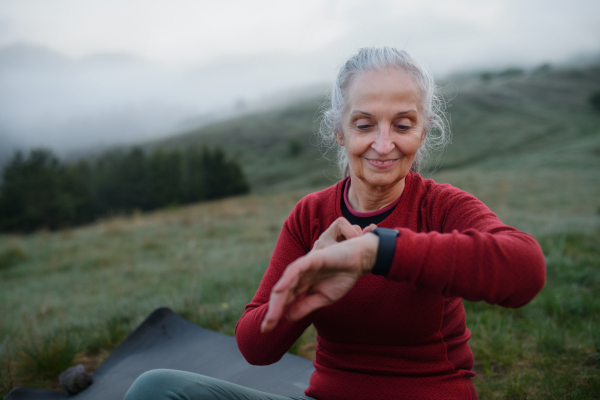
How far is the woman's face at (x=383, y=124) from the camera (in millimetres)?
1587

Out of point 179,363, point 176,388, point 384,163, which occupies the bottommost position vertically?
point 179,363

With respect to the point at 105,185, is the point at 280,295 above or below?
above

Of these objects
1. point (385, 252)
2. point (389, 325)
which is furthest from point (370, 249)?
point (389, 325)

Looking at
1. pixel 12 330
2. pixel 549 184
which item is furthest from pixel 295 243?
pixel 549 184

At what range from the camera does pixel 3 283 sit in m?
6.80

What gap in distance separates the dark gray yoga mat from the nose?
1686 millimetres

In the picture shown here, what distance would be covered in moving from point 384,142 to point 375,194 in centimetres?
27

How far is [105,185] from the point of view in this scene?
44.8 meters

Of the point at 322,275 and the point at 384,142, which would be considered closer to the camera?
the point at 322,275

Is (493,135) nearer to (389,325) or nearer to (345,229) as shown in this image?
(389,325)

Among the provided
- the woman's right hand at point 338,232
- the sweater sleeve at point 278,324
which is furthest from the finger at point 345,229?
the sweater sleeve at point 278,324

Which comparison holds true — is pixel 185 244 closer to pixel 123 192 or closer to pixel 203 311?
pixel 203 311

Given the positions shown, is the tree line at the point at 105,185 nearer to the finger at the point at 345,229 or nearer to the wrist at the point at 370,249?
the finger at the point at 345,229

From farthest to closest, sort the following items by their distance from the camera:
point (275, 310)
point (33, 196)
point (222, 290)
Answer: point (33, 196) < point (222, 290) < point (275, 310)
